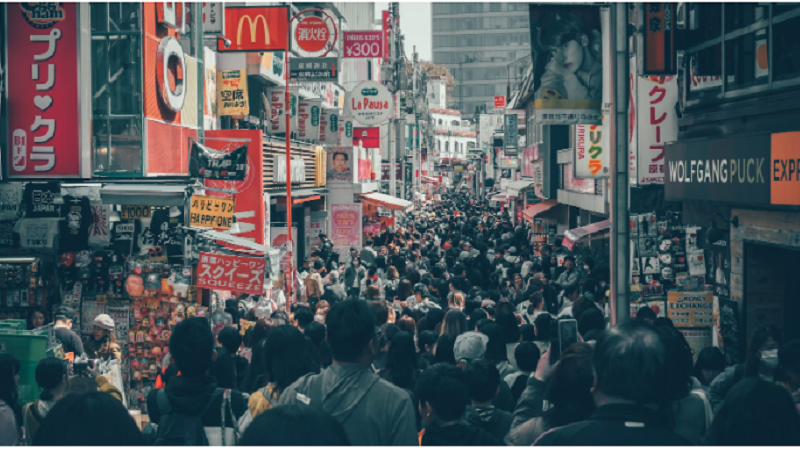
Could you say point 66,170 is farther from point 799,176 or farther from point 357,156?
point 357,156

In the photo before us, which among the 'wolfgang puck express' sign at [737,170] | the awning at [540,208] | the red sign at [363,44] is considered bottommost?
the awning at [540,208]

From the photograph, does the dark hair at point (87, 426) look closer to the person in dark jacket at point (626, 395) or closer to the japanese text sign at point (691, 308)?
the person in dark jacket at point (626, 395)

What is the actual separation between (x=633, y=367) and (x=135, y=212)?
413 inches

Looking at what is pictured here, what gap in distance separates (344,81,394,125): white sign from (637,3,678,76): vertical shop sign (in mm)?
15539

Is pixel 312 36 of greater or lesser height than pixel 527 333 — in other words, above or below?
above

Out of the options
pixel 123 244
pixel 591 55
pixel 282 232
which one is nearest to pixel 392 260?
pixel 282 232

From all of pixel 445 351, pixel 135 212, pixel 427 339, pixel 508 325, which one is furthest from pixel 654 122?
pixel 135 212

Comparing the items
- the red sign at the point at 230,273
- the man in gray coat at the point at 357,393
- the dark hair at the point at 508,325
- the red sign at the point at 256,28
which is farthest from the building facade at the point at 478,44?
the man in gray coat at the point at 357,393

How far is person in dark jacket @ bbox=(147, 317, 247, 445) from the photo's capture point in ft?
15.6

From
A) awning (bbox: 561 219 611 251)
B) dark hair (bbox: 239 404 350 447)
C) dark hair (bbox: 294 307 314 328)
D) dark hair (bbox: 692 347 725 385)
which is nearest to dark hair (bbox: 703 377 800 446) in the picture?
dark hair (bbox: 239 404 350 447)

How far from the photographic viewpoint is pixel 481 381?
5672 millimetres

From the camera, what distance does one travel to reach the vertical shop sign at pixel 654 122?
12609mm

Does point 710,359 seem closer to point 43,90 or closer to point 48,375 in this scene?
point 48,375

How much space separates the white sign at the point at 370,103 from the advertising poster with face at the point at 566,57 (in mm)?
16265
